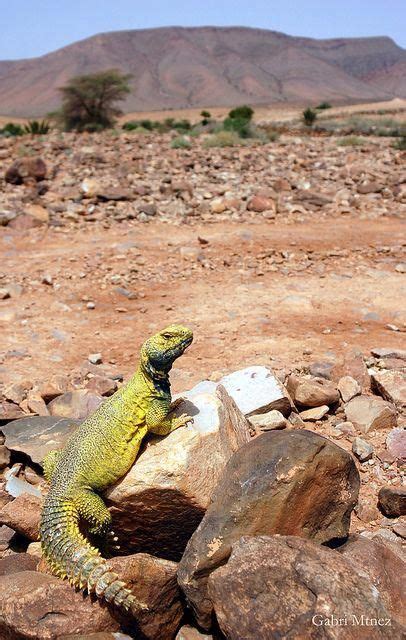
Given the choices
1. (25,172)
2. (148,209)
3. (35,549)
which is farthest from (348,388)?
(25,172)

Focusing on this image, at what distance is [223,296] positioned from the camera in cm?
962

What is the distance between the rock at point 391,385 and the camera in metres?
→ 6.31

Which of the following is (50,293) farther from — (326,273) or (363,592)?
(363,592)

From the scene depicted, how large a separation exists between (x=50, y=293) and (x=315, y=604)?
771cm

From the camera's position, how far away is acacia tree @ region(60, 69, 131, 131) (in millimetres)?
35375

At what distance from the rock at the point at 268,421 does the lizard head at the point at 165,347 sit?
1801 mm

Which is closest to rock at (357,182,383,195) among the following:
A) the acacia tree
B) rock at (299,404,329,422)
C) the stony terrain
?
the stony terrain

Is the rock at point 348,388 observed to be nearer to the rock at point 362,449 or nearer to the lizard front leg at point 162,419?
the rock at point 362,449

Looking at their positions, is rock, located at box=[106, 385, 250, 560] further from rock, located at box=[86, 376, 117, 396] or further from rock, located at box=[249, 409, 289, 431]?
rock, located at box=[86, 376, 117, 396]

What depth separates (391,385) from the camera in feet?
21.3

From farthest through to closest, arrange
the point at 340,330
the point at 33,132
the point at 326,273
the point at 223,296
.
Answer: the point at 33,132, the point at 326,273, the point at 223,296, the point at 340,330

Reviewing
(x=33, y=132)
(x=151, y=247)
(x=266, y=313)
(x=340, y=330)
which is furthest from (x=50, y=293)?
(x=33, y=132)

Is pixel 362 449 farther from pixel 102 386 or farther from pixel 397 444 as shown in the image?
pixel 102 386

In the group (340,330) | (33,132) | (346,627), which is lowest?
(340,330)
